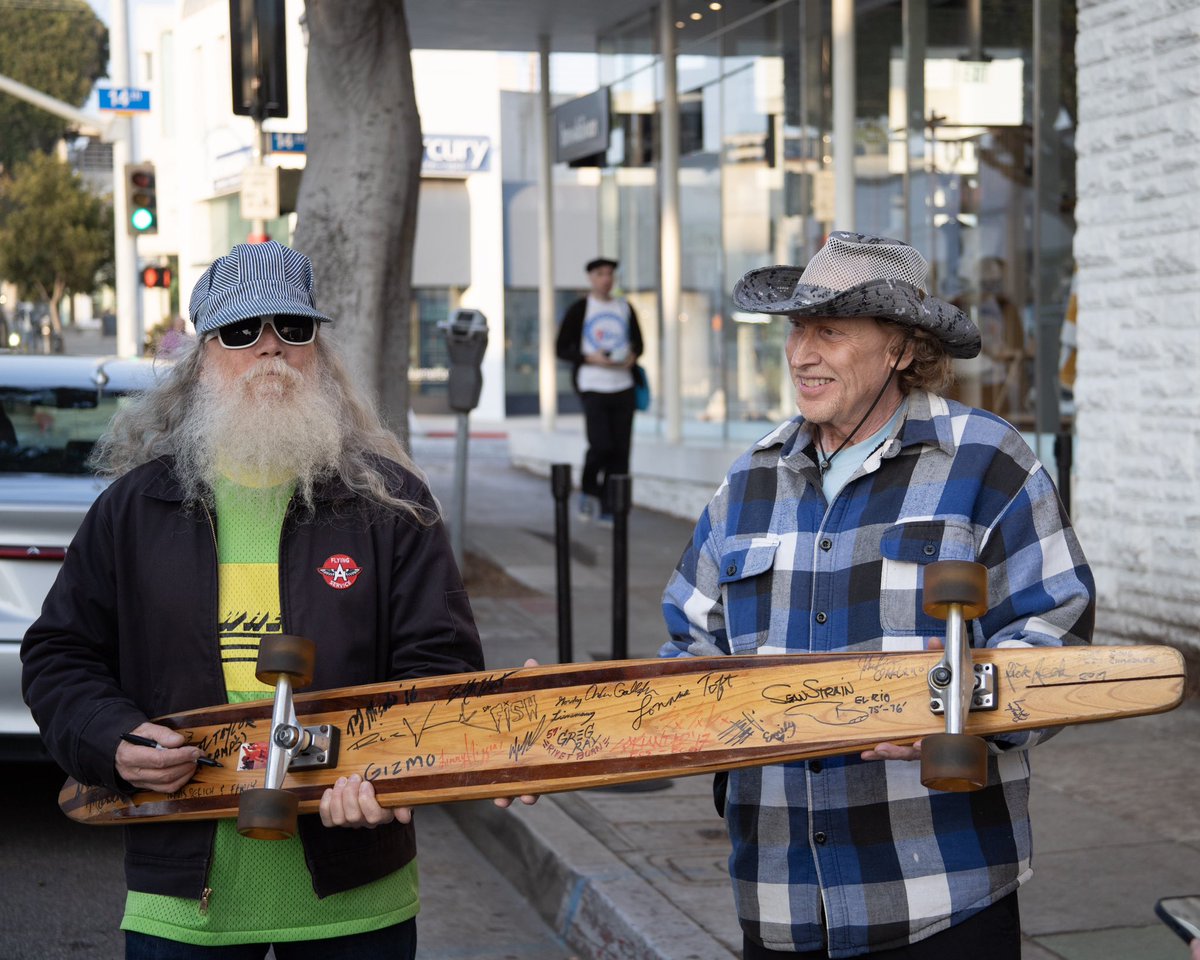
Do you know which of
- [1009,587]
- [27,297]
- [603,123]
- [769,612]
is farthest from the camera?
[27,297]

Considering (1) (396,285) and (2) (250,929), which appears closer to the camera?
(2) (250,929)

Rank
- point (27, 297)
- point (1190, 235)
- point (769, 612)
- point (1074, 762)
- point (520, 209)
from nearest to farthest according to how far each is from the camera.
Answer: point (769, 612), point (1074, 762), point (1190, 235), point (520, 209), point (27, 297)

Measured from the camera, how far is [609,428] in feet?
42.0

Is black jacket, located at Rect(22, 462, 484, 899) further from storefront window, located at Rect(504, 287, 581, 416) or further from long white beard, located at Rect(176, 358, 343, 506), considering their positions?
storefront window, located at Rect(504, 287, 581, 416)

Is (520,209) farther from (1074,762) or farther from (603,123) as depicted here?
(1074,762)

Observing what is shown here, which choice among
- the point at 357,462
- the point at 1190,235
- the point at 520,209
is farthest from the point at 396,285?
the point at 520,209

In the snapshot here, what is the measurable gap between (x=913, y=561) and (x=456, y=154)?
3194 cm

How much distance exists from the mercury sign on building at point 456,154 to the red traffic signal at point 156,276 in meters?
10.9

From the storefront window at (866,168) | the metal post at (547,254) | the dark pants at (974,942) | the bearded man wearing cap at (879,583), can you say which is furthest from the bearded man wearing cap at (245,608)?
the metal post at (547,254)

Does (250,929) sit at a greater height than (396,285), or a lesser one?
lesser

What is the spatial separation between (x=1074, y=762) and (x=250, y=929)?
4.33 m

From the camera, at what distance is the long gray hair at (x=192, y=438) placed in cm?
287

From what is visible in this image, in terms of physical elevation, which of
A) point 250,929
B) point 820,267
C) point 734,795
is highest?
point 820,267

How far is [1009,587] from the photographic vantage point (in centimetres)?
264
